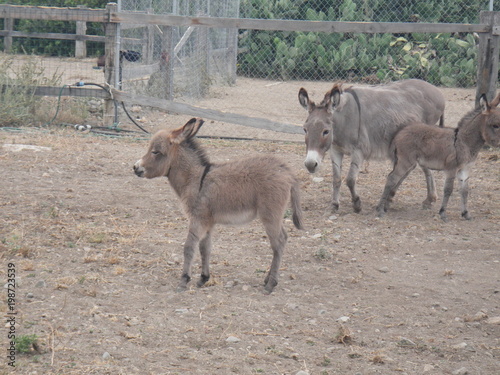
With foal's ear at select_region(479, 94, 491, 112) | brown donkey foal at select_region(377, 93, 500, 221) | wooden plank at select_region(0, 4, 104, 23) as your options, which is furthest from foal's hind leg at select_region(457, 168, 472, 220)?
wooden plank at select_region(0, 4, 104, 23)

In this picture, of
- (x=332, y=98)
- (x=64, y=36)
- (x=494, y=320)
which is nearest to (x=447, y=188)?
(x=332, y=98)

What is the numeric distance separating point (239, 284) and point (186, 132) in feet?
4.52

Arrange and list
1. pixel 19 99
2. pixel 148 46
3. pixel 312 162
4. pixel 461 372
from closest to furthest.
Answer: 1. pixel 461 372
2. pixel 312 162
3. pixel 19 99
4. pixel 148 46

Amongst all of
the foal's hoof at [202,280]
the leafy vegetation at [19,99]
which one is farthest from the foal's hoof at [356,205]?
the leafy vegetation at [19,99]

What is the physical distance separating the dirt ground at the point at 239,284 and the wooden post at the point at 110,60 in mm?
2814

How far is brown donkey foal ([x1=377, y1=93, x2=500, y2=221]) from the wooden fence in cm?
332

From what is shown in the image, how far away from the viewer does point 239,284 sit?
5598mm

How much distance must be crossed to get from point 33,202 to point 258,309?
11.1 ft

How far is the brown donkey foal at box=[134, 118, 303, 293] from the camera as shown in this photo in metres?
5.43

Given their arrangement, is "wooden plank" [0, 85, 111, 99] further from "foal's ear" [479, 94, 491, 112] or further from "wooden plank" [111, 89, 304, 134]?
"foal's ear" [479, 94, 491, 112]

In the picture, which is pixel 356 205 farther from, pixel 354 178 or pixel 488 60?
pixel 488 60

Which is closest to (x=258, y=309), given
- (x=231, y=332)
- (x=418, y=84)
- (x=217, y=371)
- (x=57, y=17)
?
(x=231, y=332)

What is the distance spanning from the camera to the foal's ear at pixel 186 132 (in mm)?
5754

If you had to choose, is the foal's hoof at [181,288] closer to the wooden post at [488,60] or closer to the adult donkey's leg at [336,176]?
the adult donkey's leg at [336,176]
